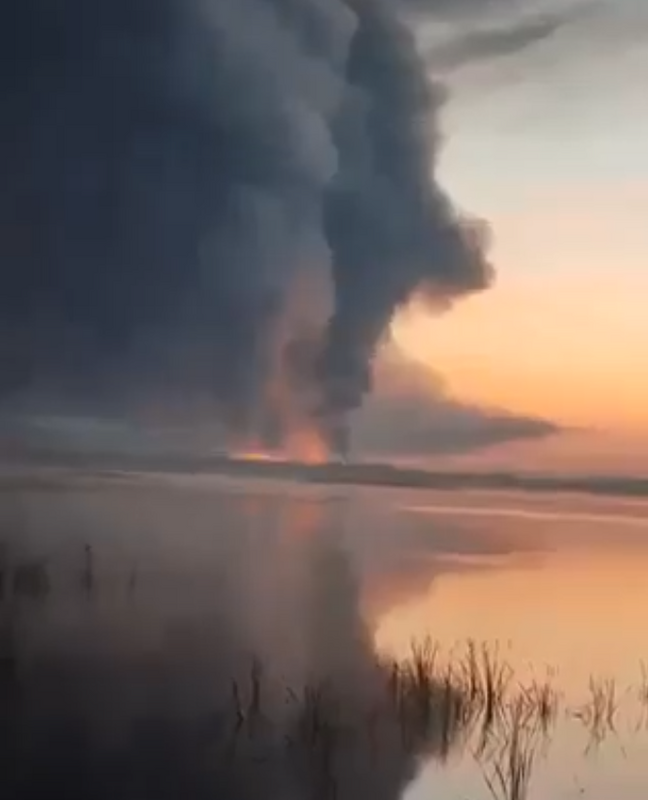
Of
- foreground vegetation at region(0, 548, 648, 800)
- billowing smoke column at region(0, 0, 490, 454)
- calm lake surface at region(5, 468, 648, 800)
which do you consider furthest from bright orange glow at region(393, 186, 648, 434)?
foreground vegetation at region(0, 548, 648, 800)

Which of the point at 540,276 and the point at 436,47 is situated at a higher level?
the point at 436,47

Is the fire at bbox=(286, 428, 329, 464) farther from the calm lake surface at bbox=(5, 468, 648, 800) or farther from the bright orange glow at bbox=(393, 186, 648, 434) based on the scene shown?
the bright orange glow at bbox=(393, 186, 648, 434)

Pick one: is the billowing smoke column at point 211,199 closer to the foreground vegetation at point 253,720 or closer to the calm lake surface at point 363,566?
the calm lake surface at point 363,566

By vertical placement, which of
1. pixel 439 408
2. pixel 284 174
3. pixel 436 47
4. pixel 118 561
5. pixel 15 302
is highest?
pixel 436 47

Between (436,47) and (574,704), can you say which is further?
(436,47)

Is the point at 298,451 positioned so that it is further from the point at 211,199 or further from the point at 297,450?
the point at 211,199

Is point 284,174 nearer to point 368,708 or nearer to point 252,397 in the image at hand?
point 252,397

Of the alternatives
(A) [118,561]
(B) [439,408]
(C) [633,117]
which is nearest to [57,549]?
(A) [118,561]
